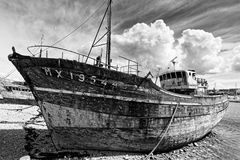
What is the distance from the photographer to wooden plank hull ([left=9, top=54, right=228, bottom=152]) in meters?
6.05

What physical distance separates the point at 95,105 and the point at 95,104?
0.15 ft

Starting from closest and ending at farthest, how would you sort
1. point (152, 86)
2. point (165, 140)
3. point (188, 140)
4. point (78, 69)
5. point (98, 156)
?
point (78, 69) → point (98, 156) → point (152, 86) → point (165, 140) → point (188, 140)

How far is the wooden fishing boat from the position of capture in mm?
6051

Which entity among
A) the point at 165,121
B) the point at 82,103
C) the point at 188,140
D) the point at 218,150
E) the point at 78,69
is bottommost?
the point at 218,150

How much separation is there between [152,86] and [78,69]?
367 cm

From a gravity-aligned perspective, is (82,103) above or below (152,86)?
below

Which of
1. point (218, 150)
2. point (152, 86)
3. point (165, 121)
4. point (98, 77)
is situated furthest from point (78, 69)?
point (218, 150)

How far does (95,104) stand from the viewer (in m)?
6.27

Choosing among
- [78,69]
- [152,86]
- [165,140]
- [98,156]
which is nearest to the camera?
[78,69]

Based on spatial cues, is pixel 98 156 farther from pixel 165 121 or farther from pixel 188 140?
pixel 188 140

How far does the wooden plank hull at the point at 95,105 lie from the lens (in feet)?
19.9

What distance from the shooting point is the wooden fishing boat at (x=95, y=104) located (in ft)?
19.9

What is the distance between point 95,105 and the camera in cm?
627

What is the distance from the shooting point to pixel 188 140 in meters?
9.04
